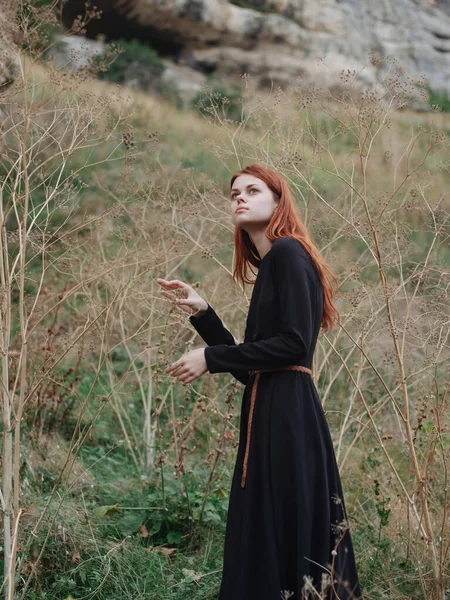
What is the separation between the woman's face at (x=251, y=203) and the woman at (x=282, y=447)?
68mm

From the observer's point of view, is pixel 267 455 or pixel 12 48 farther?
pixel 12 48

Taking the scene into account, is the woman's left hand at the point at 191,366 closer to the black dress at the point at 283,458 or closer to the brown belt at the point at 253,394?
the black dress at the point at 283,458

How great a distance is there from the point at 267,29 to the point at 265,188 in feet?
68.9

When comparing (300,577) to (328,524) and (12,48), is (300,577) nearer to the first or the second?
(328,524)

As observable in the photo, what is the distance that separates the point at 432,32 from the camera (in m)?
25.2

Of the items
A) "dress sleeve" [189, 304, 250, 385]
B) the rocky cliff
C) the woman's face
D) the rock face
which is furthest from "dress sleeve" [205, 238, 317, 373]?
the rock face

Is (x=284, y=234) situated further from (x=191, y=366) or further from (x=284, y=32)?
(x=284, y=32)

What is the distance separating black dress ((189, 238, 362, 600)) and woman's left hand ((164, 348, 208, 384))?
0.02 metres

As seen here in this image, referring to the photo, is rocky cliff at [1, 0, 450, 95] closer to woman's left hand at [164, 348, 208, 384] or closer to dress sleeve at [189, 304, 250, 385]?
dress sleeve at [189, 304, 250, 385]

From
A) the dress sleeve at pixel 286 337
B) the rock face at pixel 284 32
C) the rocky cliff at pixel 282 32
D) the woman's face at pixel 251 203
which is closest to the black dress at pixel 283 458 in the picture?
the dress sleeve at pixel 286 337

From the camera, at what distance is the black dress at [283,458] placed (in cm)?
244

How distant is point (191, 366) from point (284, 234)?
0.59 m

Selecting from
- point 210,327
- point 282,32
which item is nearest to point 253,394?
point 210,327

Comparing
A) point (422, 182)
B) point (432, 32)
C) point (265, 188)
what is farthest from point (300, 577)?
point (432, 32)
